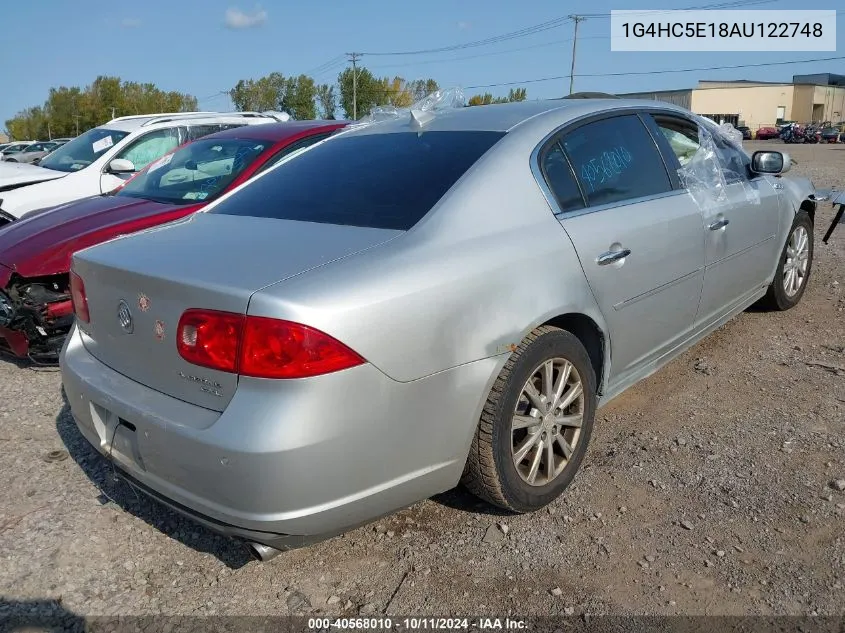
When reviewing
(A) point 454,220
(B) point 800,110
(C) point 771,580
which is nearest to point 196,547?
(A) point 454,220

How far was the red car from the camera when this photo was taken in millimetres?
4230

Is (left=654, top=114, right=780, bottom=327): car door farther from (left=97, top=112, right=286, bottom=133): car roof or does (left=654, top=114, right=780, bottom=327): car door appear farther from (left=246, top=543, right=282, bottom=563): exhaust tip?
(left=97, top=112, right=286, bottom=133): car roof

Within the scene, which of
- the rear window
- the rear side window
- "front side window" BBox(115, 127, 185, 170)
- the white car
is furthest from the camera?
"front side window" BBox(115, 127, 185, 170)

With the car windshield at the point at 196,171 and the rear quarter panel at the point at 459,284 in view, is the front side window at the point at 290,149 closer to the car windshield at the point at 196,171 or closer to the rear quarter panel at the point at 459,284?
the car windshield at the point at 196,171

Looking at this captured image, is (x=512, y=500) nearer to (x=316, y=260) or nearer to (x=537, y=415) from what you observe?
(x=537, y=415)

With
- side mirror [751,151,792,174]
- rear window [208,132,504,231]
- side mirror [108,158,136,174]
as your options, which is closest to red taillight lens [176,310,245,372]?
rear window [208,132,504,231]

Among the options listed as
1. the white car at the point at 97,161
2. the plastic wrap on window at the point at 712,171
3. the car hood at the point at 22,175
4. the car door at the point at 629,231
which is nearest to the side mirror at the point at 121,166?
the white car at the point at 97,161

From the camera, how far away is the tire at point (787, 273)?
4.95 m

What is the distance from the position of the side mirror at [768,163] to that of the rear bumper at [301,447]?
2846 mm

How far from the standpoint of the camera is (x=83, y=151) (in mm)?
8086

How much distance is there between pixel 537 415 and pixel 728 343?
251 centimetres

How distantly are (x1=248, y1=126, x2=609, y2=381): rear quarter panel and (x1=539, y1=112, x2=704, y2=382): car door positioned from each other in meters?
0.14

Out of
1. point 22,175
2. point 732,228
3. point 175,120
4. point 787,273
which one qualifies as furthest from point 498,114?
point 22,175

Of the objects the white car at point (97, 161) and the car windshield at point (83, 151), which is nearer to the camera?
the white car at point (97, 161)
